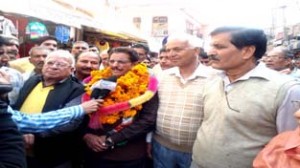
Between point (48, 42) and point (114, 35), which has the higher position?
point (114, 35)

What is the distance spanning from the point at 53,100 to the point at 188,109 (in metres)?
1.11

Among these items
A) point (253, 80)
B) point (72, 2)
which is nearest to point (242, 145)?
point (253, 80)

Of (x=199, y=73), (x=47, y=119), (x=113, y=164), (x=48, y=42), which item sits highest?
(x=48, y=42)

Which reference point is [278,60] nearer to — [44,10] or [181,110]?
[181,110]

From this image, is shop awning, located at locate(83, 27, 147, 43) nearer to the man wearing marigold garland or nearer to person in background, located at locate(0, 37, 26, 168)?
the man wearing marigold garland

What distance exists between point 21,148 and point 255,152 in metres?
1.47

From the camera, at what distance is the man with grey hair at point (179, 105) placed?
9.45 ft

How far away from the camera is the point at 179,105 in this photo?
116 inches

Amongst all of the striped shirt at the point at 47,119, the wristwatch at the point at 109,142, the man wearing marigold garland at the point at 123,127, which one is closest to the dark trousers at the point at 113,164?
the man wearing marigold garland at the point at 123,127

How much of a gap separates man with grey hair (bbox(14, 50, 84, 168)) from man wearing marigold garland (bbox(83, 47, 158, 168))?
0.16 m

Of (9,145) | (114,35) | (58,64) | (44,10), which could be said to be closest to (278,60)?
(58,64)

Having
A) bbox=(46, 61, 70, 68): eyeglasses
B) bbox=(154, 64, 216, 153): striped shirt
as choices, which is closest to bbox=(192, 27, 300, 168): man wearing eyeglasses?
bbox=(154, 64, 216, 153): striped shirt

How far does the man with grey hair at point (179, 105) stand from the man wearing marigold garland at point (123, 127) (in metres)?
0.12

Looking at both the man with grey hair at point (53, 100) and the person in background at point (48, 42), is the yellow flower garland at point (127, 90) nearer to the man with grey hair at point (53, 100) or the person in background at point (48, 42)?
the man with grey hair at point (53, 100)
